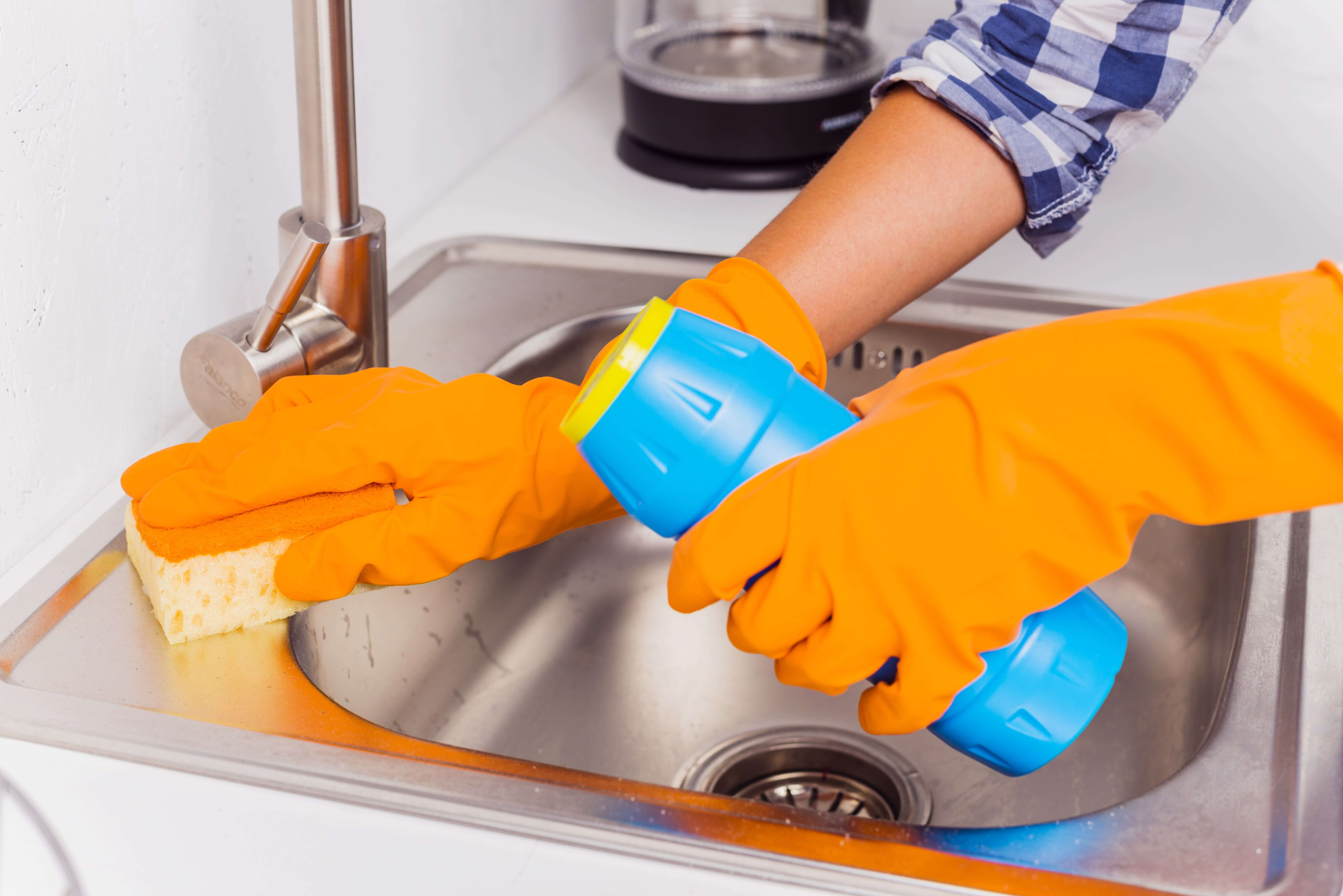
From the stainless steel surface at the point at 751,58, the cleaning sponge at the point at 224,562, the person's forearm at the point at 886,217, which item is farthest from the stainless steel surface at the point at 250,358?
the stainless steel surface at the point at 751,58

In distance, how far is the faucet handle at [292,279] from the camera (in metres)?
0.67

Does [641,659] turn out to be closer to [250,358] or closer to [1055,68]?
[250,358]

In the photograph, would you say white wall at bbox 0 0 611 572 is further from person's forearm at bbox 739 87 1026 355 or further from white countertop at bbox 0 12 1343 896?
person's forearm at bbox 739 87 1026 355

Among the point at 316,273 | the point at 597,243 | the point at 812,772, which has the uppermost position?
the point at 316,273

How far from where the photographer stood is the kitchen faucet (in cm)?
68

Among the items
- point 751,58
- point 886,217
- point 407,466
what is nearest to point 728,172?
point 751,58

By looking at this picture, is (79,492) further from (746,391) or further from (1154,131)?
(1154,131)

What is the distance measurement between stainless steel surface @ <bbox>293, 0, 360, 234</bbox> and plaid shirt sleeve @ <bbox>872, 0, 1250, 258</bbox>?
0.36 metres

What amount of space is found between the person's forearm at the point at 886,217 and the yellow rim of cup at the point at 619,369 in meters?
0.30

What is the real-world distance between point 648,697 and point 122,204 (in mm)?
471

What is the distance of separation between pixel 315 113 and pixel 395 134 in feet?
1.12

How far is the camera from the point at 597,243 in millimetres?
1036

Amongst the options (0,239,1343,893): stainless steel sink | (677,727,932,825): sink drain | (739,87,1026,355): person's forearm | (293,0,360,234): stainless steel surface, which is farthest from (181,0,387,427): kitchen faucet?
(677,727,932,825): sink drain

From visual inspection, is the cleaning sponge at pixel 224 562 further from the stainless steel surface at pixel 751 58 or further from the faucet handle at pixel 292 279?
the stainless steel surface at pixel 751 58
